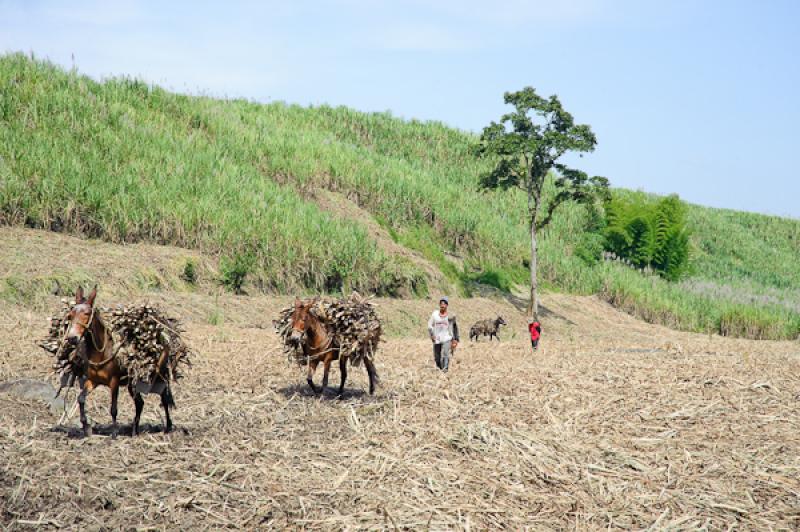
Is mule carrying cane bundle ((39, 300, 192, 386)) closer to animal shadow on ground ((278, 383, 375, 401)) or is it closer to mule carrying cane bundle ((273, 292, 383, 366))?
mule carrying cane bundle ((273, 292, 383, 366))

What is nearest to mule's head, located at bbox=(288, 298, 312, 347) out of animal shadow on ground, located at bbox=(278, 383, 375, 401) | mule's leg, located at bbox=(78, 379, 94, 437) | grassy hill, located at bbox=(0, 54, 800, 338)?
animal shadow on ground, located at bbox=(278, 383, 375, 401)

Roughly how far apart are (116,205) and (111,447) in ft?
52.8

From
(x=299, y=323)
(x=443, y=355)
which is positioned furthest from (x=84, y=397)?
(x=443, y=355)

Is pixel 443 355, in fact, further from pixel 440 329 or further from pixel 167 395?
pixel 167 395

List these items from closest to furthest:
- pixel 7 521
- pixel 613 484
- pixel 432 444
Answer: pixel 7 521 → pixel 613 484 → pixel 432 444

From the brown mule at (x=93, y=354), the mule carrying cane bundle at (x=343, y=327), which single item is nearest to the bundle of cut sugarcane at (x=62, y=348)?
the brown mule at (x=93, y=354)

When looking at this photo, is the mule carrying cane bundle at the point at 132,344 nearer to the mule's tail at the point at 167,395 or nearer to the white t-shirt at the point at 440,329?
the mule's tail at the point at 167,395

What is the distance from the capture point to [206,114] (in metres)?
37.0

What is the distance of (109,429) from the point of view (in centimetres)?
1038

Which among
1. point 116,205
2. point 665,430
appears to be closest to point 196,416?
point 665,430

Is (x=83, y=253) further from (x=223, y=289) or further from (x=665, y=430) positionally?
(x=665, y=430)

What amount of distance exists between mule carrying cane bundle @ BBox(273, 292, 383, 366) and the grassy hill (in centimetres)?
1232

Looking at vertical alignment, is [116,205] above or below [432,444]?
above

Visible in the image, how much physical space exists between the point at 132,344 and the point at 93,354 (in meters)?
0.44
